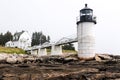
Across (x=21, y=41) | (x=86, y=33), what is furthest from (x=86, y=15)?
(x=21, y=41)

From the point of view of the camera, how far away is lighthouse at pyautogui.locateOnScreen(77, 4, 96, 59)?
2150 cm

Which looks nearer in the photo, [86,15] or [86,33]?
[86,33]

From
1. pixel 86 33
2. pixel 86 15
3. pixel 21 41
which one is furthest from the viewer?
pixel 21 41

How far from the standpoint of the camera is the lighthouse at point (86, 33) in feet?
70.5

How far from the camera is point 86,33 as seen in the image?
2183 centimetres

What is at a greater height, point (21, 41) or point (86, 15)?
point (21, 41)

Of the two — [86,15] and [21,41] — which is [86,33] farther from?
[21,41]

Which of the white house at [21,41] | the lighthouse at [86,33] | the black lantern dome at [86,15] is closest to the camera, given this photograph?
the lighthouse at [86,33]

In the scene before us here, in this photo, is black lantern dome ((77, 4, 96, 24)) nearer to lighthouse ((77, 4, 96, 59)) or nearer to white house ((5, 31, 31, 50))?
lighthouse ((77, 4, 96, 59))

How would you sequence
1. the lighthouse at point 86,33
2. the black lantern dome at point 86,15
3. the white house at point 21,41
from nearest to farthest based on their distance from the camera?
the lighthouse at point 86,33 < the black lantern dome at point 86,15 < the white house at point 21,41

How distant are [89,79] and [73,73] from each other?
1.07 meters

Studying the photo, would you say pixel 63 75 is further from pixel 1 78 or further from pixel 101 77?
pixel 1 78

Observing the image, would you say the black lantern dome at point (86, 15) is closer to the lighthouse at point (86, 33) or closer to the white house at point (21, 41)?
the lighthouse at point (86, 33)

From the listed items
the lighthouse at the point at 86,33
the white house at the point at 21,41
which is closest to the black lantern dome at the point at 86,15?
the lighthouse at the point at 86,33
